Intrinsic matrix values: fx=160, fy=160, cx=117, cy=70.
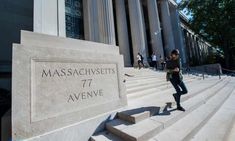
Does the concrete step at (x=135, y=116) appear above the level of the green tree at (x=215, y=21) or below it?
below

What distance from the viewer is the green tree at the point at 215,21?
80.1ft

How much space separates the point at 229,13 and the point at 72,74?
29.2 metres

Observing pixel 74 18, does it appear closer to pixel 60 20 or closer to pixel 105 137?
pixel 60 20

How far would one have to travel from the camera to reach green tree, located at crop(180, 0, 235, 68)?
80.1ft

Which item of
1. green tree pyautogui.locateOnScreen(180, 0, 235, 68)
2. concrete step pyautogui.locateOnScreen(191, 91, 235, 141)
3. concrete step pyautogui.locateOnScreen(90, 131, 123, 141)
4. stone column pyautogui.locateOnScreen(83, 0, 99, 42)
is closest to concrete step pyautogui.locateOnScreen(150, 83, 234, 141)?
concrete step pyautogui.locateOnScreen(191, 91, 235, 141)

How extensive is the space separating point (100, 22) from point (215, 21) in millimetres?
22414

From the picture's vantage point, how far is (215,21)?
25234 mm

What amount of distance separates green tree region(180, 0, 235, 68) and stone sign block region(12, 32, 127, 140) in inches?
1047

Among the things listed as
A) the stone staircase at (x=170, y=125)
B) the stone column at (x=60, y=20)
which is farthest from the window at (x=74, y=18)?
the stone staircase at (x=170, y=125)

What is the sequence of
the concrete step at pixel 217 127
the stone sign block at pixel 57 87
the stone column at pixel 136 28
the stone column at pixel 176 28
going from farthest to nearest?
the stone column at pixel 176 28 → the stone column at pixel 136 28 → the concrete step at pixel 217 127 → the stone sign block at pixel 57 87

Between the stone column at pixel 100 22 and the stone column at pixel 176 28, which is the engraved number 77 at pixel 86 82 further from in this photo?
the stone column at pixel 176 28

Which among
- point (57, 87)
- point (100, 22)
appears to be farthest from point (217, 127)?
point (100, 22)

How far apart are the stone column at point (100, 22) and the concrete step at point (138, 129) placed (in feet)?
26.0

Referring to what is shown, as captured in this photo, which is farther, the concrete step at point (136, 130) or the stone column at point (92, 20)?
the stone column at point (92, 20)
